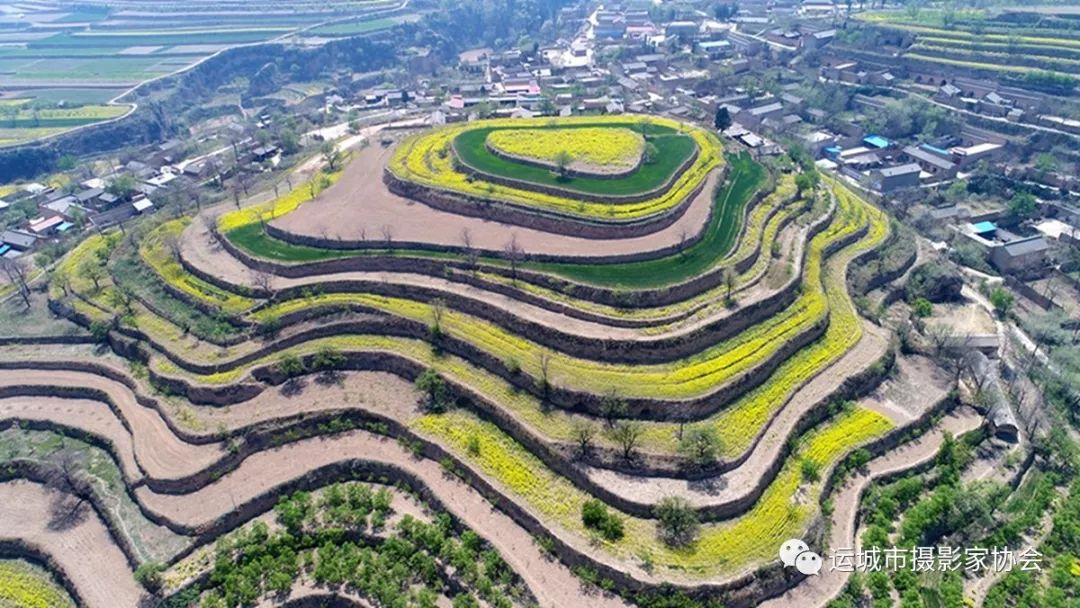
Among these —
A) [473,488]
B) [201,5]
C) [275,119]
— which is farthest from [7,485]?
[201,5]

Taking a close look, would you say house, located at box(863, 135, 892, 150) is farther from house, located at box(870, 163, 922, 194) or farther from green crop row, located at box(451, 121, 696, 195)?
green crop row, located at box(451, 121, 696, 195)

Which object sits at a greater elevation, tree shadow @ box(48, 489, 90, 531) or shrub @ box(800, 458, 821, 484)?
shrub @ box(800, 458, 821, 484)

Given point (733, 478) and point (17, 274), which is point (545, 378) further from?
point (17, 274)

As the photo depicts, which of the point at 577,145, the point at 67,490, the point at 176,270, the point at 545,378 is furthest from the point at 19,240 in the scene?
the point at 545,378

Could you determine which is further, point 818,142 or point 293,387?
point 818,142

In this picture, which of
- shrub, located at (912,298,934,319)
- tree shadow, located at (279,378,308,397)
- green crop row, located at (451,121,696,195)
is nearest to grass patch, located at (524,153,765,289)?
green crop row, located at (451,121,696,195)

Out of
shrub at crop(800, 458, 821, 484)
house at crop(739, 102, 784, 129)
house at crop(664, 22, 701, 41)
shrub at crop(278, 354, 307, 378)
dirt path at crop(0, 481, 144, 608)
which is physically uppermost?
house at crop(664, 22, 701, 41)
